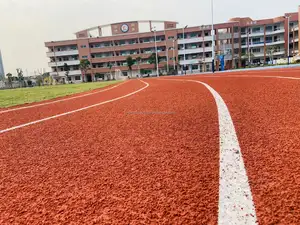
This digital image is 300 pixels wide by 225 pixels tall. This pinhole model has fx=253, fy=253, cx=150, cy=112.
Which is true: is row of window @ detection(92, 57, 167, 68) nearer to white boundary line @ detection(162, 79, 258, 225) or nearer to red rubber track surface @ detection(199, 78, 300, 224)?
red rubber track surface @ detection(199, 78, 300, 224)

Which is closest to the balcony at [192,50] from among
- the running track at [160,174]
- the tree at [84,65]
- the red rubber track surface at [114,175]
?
the tree at [84,65]

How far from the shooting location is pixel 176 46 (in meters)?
72.7

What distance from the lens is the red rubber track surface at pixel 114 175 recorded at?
52.8 inches

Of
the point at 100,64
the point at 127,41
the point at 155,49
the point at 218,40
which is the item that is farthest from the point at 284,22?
the point at 100,64

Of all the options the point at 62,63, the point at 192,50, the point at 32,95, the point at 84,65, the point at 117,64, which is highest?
the point at 192,50

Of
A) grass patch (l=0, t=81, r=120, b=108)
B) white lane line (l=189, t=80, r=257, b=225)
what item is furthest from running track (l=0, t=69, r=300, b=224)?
grass patch (l=0, t=81, r=120, b=108)

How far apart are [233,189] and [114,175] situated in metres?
0.83

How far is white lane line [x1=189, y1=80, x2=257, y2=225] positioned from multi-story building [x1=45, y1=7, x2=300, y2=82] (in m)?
68.7

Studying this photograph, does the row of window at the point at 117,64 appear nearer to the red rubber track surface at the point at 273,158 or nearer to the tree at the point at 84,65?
the tree at the point at 84,65

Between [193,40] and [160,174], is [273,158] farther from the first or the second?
[193,40]

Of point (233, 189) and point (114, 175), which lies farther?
point (114, 175)

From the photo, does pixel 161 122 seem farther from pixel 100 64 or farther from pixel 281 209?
pixel 100 64

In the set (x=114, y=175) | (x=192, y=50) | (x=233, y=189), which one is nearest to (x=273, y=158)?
(x=233, y=189)

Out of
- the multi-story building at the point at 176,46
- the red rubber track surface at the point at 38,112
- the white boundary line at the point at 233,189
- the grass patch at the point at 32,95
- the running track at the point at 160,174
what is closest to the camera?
the white boundary line at the point at 233,189
